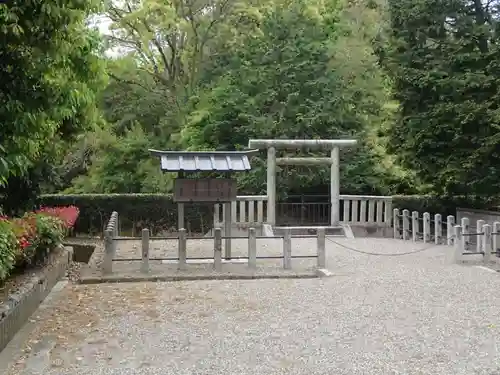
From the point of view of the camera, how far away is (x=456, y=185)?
15.6m

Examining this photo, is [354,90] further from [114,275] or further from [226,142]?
[114,275]

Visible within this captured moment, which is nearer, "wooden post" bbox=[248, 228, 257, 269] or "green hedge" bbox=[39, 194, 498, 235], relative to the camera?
"wooden post" bbox=[248, 228, 257, 269]

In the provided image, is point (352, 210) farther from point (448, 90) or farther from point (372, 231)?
point (448, 90)

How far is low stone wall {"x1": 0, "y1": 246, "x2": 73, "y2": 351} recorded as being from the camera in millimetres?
5590

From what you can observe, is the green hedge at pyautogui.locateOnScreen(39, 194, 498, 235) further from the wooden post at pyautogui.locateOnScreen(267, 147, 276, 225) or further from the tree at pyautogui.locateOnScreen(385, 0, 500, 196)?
the wooden post at pyautogui.locateOnScreen(267, 147, 276, 225)

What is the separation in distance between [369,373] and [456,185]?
1186 cm

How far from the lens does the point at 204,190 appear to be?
1169 cm

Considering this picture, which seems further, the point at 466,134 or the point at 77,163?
the point at 77,163

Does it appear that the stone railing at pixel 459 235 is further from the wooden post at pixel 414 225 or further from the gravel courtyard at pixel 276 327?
the gravel courtyard at pixel 276 327

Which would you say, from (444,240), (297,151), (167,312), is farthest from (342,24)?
(167,312)

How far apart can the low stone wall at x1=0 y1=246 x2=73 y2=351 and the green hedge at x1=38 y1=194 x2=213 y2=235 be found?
28.8 feet

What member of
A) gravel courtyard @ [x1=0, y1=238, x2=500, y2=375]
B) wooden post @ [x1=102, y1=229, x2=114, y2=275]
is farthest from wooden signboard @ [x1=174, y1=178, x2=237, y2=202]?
gravel courtyard @ [x1=0, y1=238, x2=500, y2=375]

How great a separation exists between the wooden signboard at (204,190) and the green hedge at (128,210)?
23.9 ft

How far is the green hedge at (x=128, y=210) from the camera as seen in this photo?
18.8 meters
